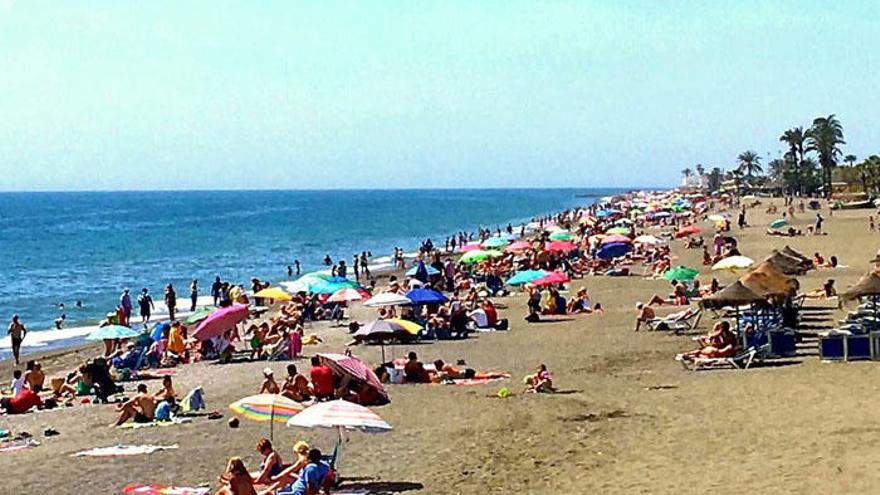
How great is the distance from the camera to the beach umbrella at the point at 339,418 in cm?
1109

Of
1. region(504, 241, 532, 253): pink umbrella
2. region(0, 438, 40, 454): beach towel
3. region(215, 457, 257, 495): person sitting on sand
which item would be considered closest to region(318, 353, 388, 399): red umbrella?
region(215, 457, 257, 495): person sitting on sand

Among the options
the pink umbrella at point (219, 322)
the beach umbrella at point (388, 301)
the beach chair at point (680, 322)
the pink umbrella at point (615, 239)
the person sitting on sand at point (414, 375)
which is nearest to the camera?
the person sitting on sand at point (414, 375)

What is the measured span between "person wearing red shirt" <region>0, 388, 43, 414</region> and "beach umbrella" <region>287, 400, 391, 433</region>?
8709 millimetres

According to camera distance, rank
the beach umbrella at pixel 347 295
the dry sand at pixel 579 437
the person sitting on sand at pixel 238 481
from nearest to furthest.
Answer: the person sitting on sand at pixel 238 481, the dry sand at pixel 579 437, the beach umbrella at pixel 347 295

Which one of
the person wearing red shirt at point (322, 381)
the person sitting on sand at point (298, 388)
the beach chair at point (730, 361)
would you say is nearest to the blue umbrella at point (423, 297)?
the beach chair at point (730, 361)

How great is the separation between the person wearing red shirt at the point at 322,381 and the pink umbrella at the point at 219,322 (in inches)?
260

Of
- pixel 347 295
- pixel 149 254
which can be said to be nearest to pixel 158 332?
pixel 347 295

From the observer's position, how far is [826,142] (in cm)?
10738

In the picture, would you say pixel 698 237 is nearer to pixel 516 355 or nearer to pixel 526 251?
pixel 526 251

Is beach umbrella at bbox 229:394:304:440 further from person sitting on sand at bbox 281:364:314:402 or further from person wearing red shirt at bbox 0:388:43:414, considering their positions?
person wearing red shirt at bbox 0:388:43:414

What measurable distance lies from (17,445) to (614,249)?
27254 mm

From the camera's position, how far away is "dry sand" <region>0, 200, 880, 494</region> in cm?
1135

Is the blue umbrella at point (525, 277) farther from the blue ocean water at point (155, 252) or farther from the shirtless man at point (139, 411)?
the blue ocean water at point (155, 252)

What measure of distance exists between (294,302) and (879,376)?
19.0 meters
